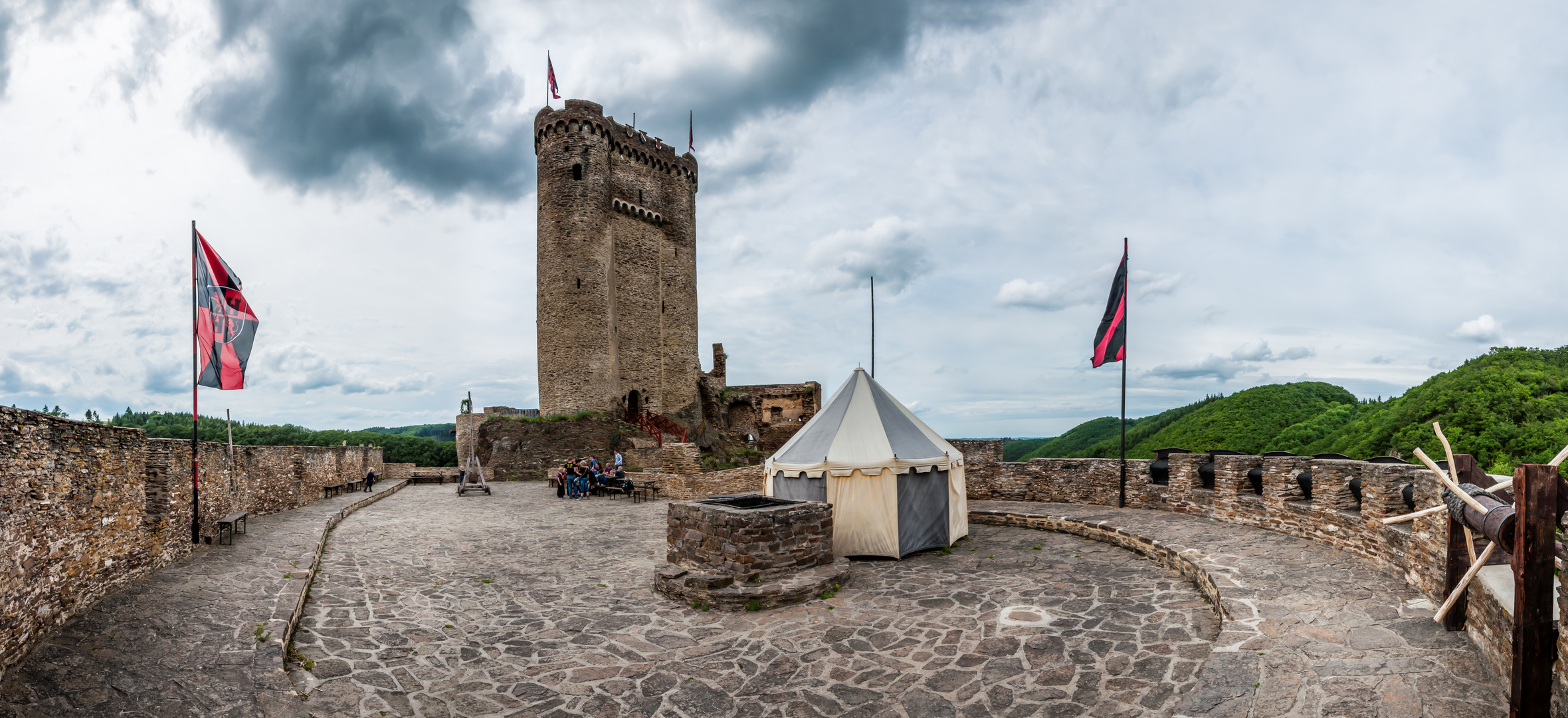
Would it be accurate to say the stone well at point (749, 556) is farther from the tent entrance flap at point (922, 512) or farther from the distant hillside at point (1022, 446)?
the distant hillside at point (1022, 446)

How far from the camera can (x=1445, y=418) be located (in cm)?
1933

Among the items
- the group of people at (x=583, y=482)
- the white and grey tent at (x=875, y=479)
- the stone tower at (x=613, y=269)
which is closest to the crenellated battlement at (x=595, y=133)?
the stone tower at (x=613, y=269)

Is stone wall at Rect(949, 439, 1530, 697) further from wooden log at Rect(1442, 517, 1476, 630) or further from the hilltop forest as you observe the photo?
the hilltop forest

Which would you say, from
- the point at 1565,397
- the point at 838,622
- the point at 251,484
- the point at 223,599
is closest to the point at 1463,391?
the point at 1565,397

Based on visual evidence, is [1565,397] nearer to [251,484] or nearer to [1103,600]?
[1103,600]

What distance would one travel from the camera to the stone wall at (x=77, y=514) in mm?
4453

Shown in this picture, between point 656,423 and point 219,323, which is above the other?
point 219,323

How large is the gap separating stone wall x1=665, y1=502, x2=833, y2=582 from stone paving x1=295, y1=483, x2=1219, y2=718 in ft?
1.88

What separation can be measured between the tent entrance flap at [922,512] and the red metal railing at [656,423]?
2124 centimetres

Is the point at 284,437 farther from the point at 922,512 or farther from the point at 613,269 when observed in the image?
the point at 922,512

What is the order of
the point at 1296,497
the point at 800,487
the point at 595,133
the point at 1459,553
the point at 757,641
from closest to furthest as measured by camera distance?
the point at 1459,553
the point at 757,641
the point at 1296,497
the point at 800,487
the point at 595,133

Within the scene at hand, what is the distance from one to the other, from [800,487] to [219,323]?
827 centimetres

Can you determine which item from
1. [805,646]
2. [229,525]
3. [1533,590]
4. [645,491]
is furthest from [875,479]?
[645,491]

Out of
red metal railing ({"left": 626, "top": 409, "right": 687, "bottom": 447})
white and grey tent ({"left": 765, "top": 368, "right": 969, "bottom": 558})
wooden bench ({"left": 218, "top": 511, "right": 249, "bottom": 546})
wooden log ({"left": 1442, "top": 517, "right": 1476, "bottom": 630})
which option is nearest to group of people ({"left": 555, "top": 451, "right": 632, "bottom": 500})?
wooden bench ({"left": 218, "top": 511, "right": 249, "bottom": 546})
